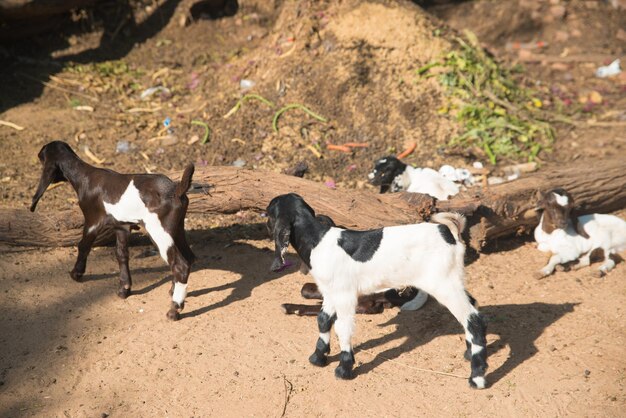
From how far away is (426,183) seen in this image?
8.55m

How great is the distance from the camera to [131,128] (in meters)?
10.6

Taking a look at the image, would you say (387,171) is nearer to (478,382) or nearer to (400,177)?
(400,177)

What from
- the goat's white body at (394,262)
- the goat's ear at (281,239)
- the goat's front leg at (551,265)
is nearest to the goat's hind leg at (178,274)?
the goat's ear at (281,239)

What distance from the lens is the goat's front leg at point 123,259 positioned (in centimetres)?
700

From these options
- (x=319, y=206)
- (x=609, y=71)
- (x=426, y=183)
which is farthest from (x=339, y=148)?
(x=609, y=71)

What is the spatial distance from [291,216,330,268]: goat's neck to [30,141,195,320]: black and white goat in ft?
4.21

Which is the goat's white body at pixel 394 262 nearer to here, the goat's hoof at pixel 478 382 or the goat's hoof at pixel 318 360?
the goat's hoof at pixel 318 360

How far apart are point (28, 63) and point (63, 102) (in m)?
1.45

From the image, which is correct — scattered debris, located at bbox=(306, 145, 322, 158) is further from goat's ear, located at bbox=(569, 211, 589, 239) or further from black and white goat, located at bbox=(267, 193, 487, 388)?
black and white goat, located at bbox=(267, 193, 487, 388)

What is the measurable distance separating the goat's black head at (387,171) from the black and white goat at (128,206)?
317 centimetres

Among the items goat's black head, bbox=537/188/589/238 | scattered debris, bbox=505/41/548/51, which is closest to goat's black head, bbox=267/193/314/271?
goat's black head, bbox=537/188/589/238

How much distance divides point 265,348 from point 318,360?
1.91 ft

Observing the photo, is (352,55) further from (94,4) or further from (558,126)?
(94,4)

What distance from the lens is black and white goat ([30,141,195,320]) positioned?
6559mm
